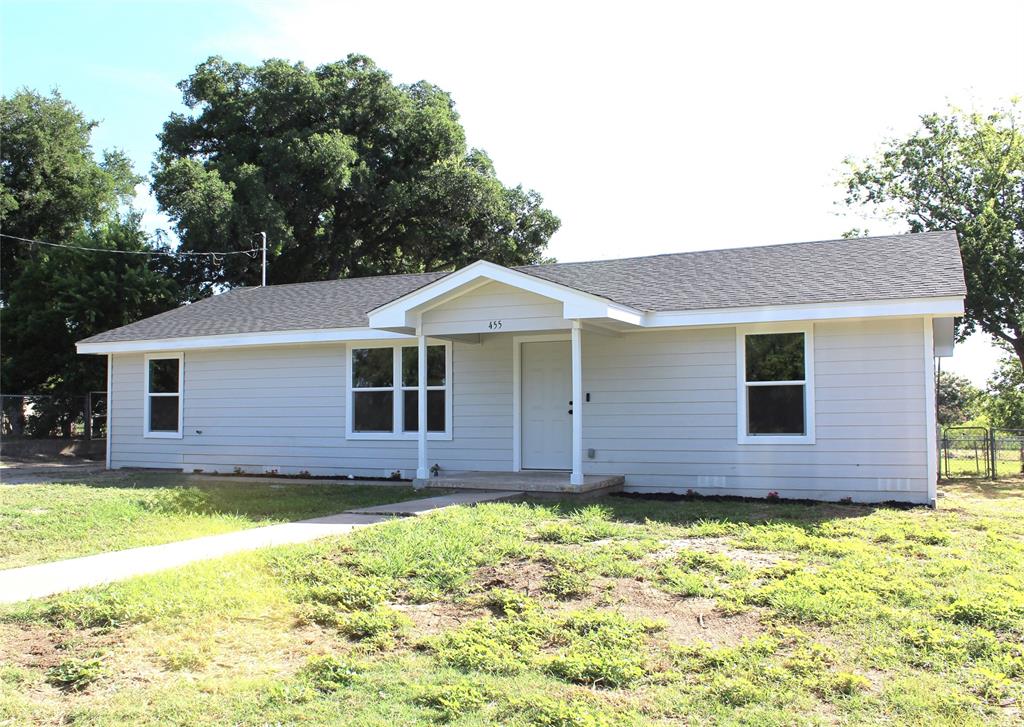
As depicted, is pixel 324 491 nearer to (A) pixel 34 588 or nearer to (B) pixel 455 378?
(B) pixel 455 378

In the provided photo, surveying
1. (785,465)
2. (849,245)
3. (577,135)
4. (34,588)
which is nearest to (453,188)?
(577,135)

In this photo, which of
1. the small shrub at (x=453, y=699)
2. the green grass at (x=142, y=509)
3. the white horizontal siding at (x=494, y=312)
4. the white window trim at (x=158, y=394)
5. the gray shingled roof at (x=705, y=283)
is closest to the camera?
the small shrub at (x=453, y=699)

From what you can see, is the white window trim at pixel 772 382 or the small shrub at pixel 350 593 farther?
the white window trim at pixel 772 382

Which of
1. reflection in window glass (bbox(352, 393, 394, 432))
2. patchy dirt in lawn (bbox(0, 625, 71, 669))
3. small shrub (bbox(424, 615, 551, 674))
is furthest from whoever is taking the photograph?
reflection in window glass (bbox(352, 393, 394, 432))

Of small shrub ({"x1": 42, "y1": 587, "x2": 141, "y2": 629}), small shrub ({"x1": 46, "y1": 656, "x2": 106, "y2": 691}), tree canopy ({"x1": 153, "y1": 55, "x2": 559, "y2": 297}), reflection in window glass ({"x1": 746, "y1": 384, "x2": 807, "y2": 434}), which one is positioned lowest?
small shrub ({"x1": 46, "y1": 656, "x2": 106, "y2": 691})

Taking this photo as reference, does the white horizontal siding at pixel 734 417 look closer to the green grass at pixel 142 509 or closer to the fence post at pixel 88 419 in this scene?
the green grass at pixel 142 509

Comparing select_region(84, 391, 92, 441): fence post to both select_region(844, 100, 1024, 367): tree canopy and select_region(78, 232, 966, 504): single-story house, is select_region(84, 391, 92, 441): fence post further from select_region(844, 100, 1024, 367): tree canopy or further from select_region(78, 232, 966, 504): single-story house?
select_region(844, 100, 1024, 367): tree canopy

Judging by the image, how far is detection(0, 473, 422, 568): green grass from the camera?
807cm

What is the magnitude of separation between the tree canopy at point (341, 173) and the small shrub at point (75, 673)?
937 inches

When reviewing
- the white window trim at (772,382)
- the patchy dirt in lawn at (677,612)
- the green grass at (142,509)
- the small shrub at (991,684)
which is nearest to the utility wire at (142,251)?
the green grass at (142,509)

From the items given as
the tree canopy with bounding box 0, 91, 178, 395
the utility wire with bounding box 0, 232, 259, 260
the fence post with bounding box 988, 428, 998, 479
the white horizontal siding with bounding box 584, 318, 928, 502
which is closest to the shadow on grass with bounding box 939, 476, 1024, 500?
the fence post with bounding box 988, 428, 998, 479

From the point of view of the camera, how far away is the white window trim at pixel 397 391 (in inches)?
531

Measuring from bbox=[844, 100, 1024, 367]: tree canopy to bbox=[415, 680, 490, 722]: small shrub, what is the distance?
17290 millimetres

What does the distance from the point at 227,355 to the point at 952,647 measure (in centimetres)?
1335
